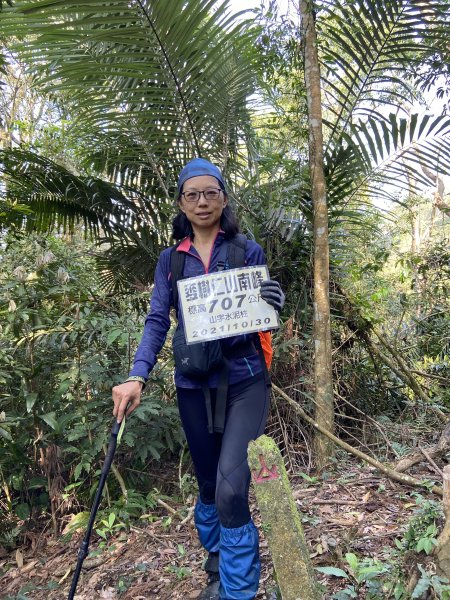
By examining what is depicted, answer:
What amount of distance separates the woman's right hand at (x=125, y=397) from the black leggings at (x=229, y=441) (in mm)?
273

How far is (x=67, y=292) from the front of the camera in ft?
10.4

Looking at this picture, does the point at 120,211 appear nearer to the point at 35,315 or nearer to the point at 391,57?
the point at 35,315

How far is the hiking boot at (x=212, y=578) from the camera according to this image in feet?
7.57

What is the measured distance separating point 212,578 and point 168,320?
1.28 m

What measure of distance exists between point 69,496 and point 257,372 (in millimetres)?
1898

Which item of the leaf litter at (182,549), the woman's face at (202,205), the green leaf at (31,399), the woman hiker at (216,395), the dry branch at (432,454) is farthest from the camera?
the dry branch at (432,454)

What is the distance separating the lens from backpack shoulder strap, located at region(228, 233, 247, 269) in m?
2.23

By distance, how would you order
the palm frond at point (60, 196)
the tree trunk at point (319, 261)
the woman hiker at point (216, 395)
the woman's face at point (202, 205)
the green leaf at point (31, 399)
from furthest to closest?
the palm frond at point (60, 196)
the tree trunk at point (319, 261)
the green leaf at point (31, 399)
the woman's face at point (202, 205)
the woman hiker at point (216, 395)

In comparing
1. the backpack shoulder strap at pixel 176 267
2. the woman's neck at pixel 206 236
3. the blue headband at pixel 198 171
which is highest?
the blue headband at pixel 198 171

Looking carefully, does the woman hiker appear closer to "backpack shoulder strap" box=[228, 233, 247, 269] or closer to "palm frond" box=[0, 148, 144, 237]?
"backpack shoulder strap" box=[228, 233, 247, 269]

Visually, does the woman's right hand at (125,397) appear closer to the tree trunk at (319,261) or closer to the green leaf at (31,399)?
the green leaf at (31,399)

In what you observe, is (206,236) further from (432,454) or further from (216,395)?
(432,454)

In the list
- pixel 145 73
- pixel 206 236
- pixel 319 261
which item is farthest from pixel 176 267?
pixel 145 73

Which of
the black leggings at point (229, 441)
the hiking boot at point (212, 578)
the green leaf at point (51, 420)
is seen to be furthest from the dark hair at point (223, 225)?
the hiking boot at point (212, 578)
